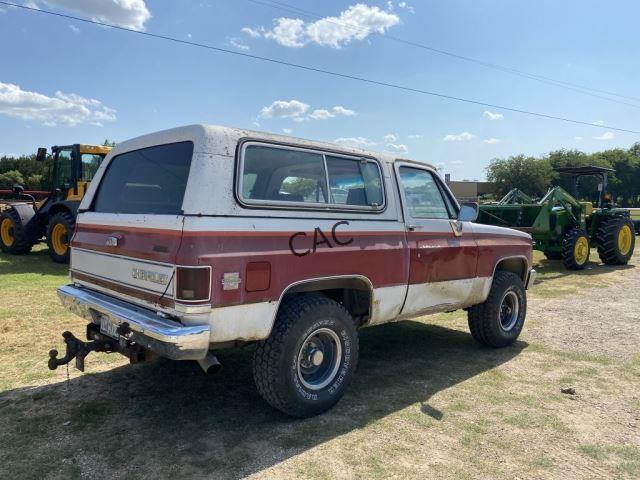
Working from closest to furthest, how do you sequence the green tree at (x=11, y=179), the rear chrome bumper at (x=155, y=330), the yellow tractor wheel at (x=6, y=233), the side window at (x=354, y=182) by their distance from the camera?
the rear chrome bumper at (x=155, y=330) < the side window at (x=354, y=182) < the yellow tractor wheel at (x=6, y=233) < the green tree at (x=11, y=179)

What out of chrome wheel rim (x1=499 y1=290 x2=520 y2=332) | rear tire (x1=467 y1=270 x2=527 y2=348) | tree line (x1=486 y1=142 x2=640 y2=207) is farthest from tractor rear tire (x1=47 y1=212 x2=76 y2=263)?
tree line (x1=486 y1=142 x2=640 y2=207)

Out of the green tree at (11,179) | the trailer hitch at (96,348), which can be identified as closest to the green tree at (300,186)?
the trailer hitch at (96,348)

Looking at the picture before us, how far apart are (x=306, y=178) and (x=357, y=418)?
192 cm

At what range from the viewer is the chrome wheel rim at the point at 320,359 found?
12.4 feet

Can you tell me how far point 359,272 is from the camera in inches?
156

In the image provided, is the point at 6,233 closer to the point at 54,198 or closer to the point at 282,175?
the point at 54,198

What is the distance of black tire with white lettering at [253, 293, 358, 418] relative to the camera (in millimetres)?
3469

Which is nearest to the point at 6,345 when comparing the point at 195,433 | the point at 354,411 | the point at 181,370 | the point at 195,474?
the point at 181,370

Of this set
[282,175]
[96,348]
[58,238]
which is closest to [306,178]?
[282,175]

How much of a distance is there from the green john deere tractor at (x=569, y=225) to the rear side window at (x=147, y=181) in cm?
891

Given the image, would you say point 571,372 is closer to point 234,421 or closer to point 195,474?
point 234,421

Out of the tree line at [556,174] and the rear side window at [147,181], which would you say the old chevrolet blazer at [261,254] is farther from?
the tree line at [556,174]

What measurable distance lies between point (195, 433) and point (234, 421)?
308mm

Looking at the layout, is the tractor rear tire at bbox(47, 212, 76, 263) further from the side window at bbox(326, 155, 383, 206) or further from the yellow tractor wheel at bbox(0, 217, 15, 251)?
the side window at bbox(326, 155, 383, 206)
